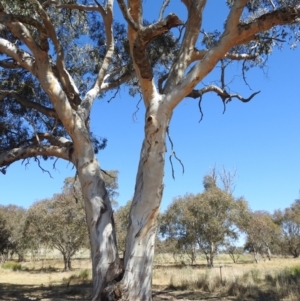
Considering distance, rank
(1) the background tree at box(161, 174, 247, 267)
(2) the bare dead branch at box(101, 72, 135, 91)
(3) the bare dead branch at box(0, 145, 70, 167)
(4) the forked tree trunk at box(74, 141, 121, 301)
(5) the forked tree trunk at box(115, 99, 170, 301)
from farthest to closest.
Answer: (1) the background tree at box(161, 174, 247, 267) < (2) the bare dead branch at box(101, 72, 135, 91) < (3) the bare dead branch at box(0, 145, 70, 167) < (4) the forked tree trunk at box(74, 141, 121, 301) < (5) the forked tree trunk at box(115, 99, 170, 301)

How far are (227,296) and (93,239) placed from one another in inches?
270

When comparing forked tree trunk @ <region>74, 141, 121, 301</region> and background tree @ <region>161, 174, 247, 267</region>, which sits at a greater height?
background tree @ <region>161, 174, 247, 267</region>

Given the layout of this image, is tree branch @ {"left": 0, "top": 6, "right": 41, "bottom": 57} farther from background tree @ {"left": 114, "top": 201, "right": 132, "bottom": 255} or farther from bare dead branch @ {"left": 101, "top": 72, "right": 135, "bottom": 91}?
background tree @ {"left": 114, "top": 201, "right": 132, "bottom": 255}

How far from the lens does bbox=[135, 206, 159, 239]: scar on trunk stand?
4.39 meters

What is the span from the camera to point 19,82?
8.12 m

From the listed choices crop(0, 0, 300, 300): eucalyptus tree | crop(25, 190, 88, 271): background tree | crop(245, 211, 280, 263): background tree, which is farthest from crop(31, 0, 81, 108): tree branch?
crop(245, 211, 280, 263): background tree

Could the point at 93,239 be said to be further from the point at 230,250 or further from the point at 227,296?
the point at 230,250

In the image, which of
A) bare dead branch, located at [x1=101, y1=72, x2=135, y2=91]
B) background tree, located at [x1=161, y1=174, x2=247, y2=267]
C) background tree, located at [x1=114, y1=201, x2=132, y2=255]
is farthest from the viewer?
background tree, located at [x1=114, y1=201, x2=132, y2=255]

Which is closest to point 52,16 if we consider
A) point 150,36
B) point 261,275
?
point 150,36

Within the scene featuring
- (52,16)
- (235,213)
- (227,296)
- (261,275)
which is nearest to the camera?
(52,16)

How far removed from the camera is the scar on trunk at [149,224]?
4.39 meters

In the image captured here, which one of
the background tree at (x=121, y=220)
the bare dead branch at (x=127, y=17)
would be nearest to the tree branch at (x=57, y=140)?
the bare dead branch at (x=127, y=17)

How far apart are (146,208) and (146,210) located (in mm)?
25

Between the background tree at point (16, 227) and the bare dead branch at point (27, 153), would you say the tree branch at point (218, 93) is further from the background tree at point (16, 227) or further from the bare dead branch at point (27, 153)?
the background tree at point (16, 227)
